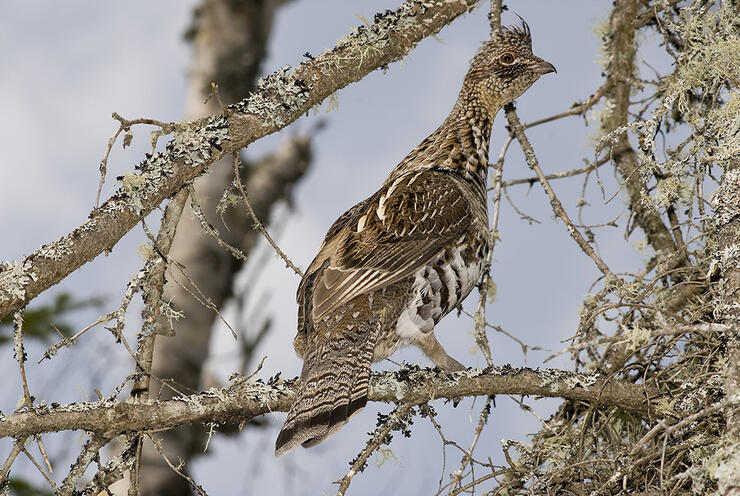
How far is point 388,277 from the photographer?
4426mm

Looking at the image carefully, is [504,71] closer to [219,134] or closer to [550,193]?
[550,193]

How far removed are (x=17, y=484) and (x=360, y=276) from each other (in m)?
3.08

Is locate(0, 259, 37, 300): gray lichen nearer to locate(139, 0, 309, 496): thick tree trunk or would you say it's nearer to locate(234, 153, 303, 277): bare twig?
locate(234, 153, 303, 277): bare twig

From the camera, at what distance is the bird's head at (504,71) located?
575 centimetres

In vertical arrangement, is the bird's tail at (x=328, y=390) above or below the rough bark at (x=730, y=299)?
above

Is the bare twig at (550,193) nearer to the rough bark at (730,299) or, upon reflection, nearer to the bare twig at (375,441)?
the rough bark at (730,299)

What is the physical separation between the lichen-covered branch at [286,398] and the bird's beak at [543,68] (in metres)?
2.35

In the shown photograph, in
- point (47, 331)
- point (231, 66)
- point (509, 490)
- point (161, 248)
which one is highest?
point (231, 66)

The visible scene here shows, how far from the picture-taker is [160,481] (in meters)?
7.44

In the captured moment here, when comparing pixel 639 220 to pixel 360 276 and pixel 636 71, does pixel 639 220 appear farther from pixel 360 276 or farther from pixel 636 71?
pixel 360 276

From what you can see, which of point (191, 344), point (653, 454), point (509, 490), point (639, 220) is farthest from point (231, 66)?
point (653, 454)

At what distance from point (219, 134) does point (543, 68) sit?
2695 mm

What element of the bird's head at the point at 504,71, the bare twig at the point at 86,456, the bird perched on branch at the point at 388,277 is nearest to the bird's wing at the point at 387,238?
the bird perched on branch at the point at 388,277

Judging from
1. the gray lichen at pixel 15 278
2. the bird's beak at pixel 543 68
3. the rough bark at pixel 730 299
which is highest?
the bird's beak at pixel 543 68
